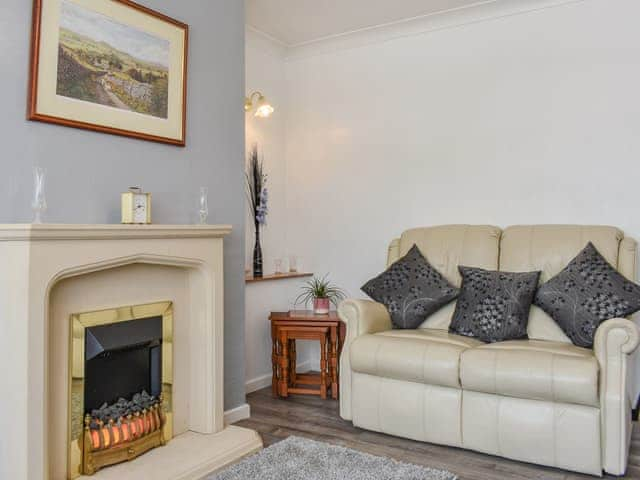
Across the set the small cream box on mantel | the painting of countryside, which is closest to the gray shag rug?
the small cream box on mantel

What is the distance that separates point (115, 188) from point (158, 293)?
0.53 meters

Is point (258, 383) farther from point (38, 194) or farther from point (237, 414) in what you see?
point (38, 194)

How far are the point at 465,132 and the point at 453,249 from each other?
884 millimetres

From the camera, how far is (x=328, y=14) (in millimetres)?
3797

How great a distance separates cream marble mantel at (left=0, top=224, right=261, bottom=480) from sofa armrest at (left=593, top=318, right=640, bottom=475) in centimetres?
159

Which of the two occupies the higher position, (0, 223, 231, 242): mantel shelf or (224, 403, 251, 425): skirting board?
(0, 223, 231, 242): mantel shelf

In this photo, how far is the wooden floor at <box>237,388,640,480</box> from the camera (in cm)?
244

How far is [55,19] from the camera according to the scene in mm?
2256

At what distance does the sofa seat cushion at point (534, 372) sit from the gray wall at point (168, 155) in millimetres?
1354

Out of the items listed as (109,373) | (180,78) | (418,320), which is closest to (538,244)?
(418,320)

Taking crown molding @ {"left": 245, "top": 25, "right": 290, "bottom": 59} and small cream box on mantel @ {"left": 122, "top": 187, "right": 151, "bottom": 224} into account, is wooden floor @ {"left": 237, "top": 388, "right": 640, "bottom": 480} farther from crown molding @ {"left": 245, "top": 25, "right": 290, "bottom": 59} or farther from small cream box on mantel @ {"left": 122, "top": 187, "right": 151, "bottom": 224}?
crown molding @ {"left": 245, "top": 25, "right": 290, "bottom": 59}

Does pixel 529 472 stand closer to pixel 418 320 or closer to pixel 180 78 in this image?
pixel 418 320

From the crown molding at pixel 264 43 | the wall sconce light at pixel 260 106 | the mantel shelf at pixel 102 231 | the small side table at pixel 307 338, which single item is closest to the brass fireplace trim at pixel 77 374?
the mantel shelf at pixel 102 231

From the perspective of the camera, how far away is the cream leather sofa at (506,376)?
2371 mm
